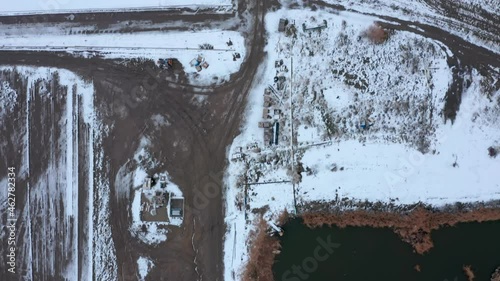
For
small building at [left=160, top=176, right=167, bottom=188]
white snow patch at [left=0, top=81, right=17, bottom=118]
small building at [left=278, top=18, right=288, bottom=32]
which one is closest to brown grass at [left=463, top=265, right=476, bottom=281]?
small building at [left=278, top=18, right=288, bottom=32]

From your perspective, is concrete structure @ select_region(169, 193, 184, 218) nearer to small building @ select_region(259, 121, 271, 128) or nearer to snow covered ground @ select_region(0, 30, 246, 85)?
small building @ select_region(259, 121, 271, 128)

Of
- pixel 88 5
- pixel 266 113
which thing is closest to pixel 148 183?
pixel 266 113

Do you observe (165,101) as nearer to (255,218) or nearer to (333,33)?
(255,218)

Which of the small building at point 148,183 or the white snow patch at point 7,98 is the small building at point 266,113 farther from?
the white snow patch at point 7,98

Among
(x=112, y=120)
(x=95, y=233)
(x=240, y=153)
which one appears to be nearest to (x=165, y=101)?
(x=112, y=120)

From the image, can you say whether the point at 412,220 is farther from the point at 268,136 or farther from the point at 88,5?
the point at 88,5

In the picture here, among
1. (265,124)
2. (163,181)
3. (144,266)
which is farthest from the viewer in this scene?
(144,266)
